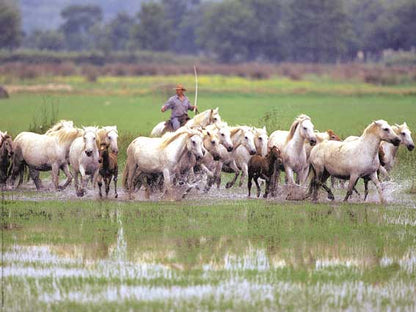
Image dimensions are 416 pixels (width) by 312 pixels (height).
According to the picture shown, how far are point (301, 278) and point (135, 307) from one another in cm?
231

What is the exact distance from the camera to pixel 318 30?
104 meters

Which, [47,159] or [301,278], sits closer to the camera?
[301,278]

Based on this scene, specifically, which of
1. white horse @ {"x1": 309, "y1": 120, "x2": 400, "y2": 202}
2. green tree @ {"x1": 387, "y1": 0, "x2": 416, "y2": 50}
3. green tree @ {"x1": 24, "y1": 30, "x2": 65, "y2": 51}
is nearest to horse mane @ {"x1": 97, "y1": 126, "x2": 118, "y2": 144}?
white horse @ {"x1": 309, "y1": 120, "x2": 400, "y2": 202}

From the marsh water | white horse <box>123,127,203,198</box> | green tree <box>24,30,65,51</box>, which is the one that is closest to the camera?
the marsh water

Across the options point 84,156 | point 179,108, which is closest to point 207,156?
point 179,108

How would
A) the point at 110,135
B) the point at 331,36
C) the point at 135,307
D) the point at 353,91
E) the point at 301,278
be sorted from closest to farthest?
the point at 135,307 < the point at 301,278 < the point at 110,135 < the point at 353,91 < the point at 331,36

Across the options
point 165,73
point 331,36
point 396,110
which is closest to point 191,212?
point 396,110

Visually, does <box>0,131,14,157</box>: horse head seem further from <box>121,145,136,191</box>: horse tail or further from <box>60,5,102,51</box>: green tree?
<box>60,5,102,51</box>: green tree

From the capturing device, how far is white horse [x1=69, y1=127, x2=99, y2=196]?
19481 mm

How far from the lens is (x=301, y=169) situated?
20250 mm

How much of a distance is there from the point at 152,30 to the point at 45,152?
100m

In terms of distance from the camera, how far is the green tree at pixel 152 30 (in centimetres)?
11925

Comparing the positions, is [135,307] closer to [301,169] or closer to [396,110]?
[301,169]

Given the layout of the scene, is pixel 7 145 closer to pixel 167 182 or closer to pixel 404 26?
pixel 167 182
